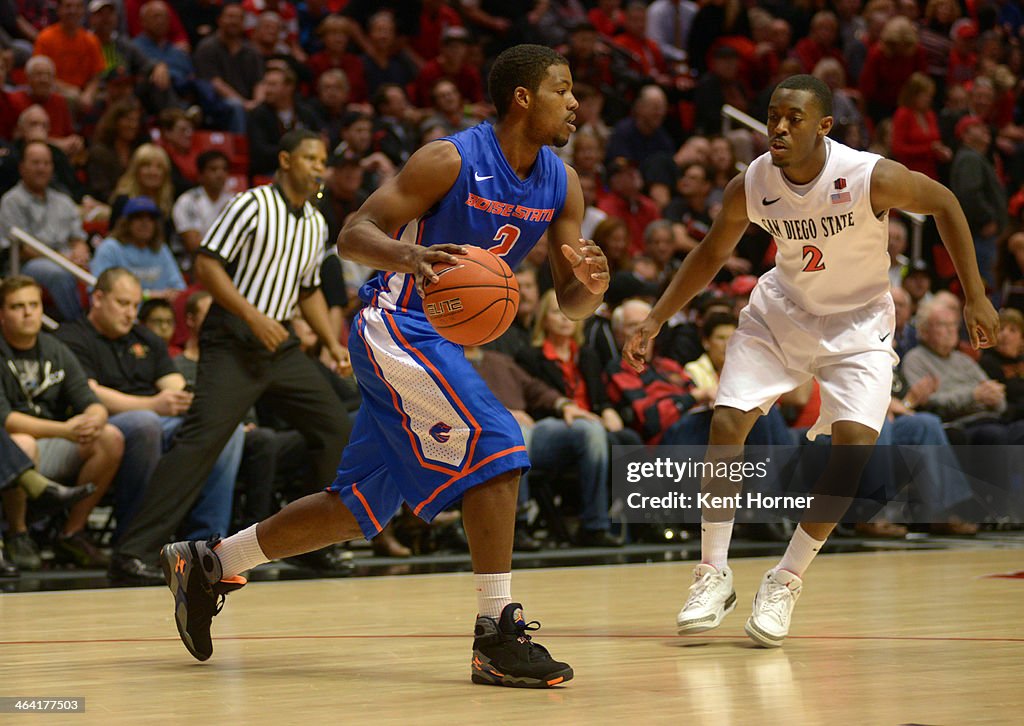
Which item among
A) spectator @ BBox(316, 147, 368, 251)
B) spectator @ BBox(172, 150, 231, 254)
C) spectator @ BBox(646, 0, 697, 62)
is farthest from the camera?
spectator @ BBox(646, 0, 697, 62)

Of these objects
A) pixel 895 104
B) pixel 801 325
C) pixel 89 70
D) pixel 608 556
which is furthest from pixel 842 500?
pixel 895 104

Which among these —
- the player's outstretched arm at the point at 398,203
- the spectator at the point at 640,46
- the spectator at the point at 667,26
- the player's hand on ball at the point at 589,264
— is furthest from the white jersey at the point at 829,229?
the spectator at the point at 667,26

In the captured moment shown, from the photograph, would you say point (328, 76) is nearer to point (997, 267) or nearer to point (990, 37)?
point (997, 267)

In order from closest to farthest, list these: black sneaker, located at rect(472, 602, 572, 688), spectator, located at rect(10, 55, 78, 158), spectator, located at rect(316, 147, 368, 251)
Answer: black sneaker, located at rect(472, 602, 572, 688)
spectator, located at rect(316, 147, 368, 251)
spectator, located at rect(10, 55, 78, 158)

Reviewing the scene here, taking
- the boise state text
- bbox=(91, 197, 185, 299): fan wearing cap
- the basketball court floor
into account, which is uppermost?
bbox=(91, 197, 185, 299): fan wearing cap

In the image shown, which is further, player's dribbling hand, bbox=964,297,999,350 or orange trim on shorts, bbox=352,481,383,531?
player's dribbling hand, bbox=964,297,999,350

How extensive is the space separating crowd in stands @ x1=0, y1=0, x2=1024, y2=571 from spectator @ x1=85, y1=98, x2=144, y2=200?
19 millimetres

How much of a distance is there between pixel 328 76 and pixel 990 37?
7.54 metres

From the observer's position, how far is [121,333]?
786 cm

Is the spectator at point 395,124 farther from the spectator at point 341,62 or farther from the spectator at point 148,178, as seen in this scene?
the spectator at point 148,178

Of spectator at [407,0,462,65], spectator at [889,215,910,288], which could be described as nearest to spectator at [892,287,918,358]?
spectator at [889,215,910,288]

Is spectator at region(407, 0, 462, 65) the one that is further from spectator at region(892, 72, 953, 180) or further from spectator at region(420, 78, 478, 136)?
spectator at region(892, 72, 953, 180)

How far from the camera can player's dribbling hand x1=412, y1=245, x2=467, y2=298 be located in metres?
3.77

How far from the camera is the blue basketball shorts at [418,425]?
4.02 m
